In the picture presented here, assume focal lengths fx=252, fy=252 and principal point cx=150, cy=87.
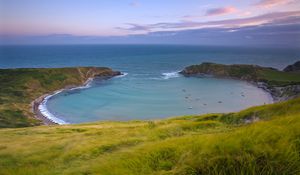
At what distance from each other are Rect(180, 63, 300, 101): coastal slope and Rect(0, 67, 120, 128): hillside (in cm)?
5552

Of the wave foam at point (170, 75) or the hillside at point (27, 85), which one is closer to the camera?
the hillside at point (27, 85)

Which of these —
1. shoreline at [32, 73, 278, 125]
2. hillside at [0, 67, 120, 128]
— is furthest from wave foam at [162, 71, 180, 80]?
shoreline at [32, 73, 278, 125]

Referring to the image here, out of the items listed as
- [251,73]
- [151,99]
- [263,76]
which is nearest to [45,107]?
[151,99]

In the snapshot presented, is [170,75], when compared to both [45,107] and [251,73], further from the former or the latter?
[45,107]

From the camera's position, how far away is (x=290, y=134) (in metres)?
6.45

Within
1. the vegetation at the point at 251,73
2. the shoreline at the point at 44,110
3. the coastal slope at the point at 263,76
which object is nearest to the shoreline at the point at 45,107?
the shoreline at the point at 44,110

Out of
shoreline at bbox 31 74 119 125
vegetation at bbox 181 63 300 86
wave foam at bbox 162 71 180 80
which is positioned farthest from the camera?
wave foam at bbox 162 71 180 80

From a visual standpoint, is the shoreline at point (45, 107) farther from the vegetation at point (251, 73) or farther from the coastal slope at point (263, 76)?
the vegetation at point (251, 73)

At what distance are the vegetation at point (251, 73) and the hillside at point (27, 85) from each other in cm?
5431

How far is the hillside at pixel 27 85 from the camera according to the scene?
230ft

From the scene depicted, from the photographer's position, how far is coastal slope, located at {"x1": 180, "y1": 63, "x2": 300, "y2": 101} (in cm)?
9462

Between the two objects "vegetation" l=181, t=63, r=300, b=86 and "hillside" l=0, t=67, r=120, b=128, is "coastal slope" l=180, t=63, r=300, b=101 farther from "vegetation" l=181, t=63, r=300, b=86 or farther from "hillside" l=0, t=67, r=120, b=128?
"hillside" l=0, t=67, r=120, b=128

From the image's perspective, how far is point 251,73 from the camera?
13500 centimetres

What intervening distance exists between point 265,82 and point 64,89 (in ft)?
304
